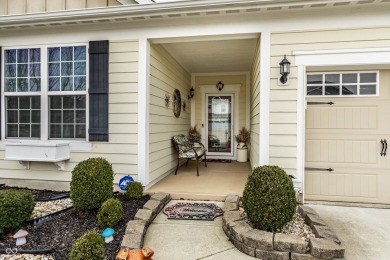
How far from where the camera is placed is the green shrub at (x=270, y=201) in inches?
92.9

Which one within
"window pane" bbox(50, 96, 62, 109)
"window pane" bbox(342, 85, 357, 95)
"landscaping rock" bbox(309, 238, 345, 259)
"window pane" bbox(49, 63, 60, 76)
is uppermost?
"window pane" bbox(49, 63, 60, 76)

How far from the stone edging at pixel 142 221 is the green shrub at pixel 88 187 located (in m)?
0.51

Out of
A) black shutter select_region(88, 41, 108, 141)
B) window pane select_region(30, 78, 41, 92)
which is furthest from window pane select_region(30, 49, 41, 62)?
black shutter select_region(88, 41, 108, 141)

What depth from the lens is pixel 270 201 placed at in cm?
237

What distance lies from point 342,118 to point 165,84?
3071 mm

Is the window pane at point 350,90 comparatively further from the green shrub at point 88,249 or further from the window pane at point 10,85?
the window pane at point 10,85

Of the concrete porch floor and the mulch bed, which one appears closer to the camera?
the mulch bed

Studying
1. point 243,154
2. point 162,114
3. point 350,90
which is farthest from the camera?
point 243,154

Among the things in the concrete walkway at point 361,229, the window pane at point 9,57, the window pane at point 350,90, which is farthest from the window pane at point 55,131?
the window pane at point 350,90

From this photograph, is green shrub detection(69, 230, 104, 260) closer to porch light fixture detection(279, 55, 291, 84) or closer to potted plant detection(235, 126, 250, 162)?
porch light fixture detection(279, 55, 291, 84)

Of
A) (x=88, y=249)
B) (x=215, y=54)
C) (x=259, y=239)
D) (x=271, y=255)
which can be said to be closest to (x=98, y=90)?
(x=215, y=54)

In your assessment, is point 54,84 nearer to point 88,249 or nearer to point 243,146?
point 88,249

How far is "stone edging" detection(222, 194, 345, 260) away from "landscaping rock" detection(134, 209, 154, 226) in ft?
3.06

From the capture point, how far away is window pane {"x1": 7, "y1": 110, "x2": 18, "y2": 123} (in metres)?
4.21
